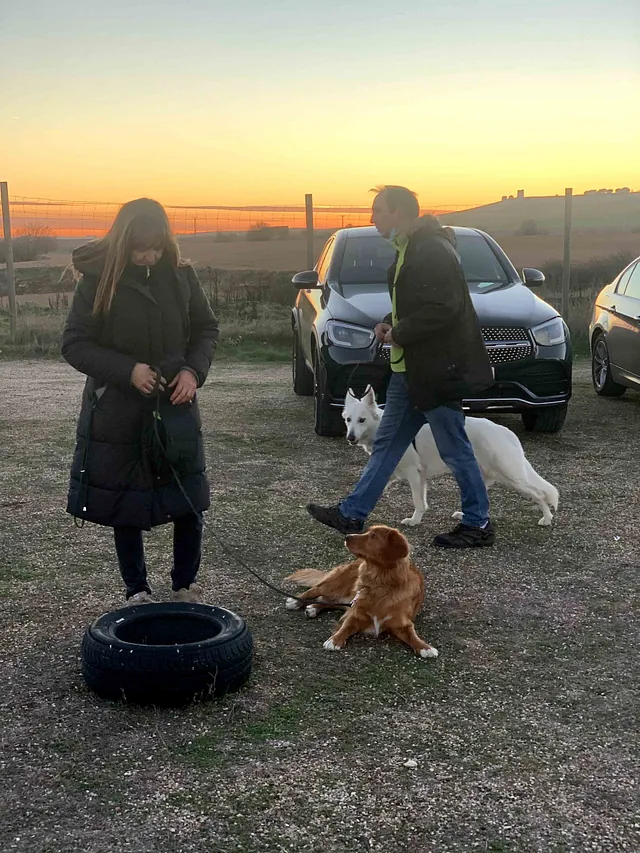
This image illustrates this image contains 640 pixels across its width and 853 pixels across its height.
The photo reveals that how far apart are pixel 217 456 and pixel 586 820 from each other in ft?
18.8

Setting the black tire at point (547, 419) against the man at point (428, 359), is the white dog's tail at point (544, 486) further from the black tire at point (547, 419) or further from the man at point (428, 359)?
the black tire at point (547, 419)

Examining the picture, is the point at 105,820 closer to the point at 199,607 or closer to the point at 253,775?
the point at 253,775

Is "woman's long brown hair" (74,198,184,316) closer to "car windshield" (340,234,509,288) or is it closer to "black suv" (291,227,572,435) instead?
"black suv" (291,227,572,435)

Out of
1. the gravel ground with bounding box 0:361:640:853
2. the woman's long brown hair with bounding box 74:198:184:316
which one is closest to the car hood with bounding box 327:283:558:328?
the gravel ground with bounding box 0:361:640:853

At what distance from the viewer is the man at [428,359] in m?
5.20

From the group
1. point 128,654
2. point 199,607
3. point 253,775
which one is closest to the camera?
point 253,775

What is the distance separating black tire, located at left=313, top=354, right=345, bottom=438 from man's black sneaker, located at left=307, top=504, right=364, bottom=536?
2829 millimetres

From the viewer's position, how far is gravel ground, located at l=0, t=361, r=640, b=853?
269cm

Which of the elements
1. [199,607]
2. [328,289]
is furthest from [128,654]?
[328,289]

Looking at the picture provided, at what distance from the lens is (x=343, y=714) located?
3402 millimetres

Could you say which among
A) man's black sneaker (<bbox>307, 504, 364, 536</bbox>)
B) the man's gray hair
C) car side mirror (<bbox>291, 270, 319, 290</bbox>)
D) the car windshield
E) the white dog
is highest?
the man's gray hair

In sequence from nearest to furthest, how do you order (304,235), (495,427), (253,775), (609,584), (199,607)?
1. (253,775)
2. (199,607)
3. (609,584)
4. (495,427)
5. (304,235)

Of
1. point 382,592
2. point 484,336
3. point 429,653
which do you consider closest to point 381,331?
point 382,592

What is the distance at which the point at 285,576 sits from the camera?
5008mm
